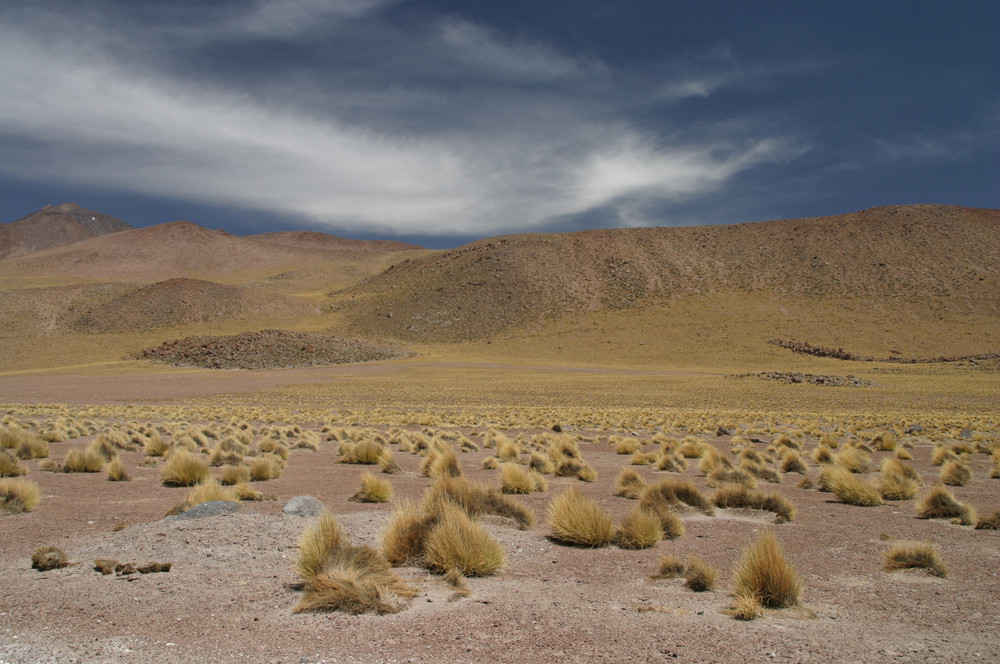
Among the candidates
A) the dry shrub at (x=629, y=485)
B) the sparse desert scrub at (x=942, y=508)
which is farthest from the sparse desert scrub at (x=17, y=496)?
the sparse desert scrub at (x=942, y=508)

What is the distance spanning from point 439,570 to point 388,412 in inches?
955

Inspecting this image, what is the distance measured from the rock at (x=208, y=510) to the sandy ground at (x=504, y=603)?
0.96 ft

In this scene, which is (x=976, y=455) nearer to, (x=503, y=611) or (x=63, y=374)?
(x=503, y=611)

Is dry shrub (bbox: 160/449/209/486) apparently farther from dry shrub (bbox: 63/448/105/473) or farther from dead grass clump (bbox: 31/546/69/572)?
dead grass clump (bbox: 31/546/69/572)

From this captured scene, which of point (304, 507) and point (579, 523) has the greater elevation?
point (579, 523)

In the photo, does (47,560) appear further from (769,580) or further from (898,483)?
(898,483)

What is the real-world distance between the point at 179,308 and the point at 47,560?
4129 inches

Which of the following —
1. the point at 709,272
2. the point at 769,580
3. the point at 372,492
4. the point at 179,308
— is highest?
the point at 709,272

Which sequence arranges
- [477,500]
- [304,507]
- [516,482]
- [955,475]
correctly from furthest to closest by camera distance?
[955,475]
[516,482]
[477,500]
[304,507]

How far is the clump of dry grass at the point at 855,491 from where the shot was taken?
33.8 feet

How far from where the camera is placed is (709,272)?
99312 millimetres

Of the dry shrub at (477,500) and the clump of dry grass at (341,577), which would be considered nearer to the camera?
the clump of dry grass at (341,577)

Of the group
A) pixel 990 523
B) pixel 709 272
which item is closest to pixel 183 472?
pixel 990 523

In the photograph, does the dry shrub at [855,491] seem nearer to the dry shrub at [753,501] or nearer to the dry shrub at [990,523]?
the dry shrub at [753,501]
